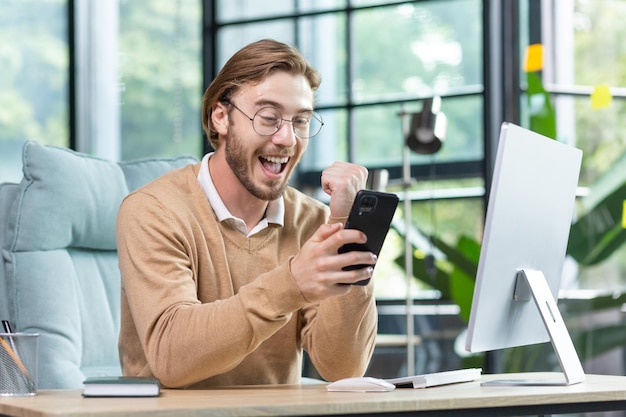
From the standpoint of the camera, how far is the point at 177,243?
1786mm

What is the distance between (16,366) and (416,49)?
10.7 feet

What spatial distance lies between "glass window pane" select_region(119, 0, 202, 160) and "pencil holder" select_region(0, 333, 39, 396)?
3693 mm

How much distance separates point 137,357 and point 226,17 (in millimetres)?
3519

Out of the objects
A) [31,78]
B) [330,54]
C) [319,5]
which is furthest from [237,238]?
[31,78]

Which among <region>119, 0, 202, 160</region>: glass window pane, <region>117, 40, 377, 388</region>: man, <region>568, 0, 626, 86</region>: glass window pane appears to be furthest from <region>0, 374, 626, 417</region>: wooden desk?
<region>119, 0, 202, 160</region>: glass window pane

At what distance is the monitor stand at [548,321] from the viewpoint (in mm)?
1644

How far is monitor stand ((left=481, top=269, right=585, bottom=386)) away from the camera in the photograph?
1.64 meters

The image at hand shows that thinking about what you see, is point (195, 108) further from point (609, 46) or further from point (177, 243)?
point (177, 243)

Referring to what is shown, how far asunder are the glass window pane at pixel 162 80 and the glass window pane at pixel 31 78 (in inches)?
12.8

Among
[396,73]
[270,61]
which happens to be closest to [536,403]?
[270,61]

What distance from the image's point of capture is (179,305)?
164 cm

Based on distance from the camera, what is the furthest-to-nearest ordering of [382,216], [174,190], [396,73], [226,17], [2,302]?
[226,17], [396,73], [2,302], [174,190], [382,216]

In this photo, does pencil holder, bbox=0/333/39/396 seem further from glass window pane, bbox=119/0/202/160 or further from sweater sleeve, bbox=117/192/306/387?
glass window pane, bbox=119/0/202/160

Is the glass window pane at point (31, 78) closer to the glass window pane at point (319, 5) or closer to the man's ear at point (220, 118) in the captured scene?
the glass window pane at point (319, 5)
